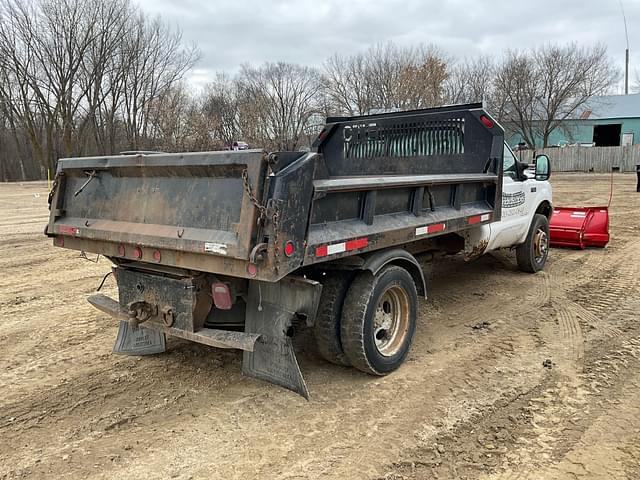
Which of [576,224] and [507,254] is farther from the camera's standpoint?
[576,224]

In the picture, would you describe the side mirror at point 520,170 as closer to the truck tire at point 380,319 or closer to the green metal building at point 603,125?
the truck tire at point 380,319

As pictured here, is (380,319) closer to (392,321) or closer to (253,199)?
(392,321)

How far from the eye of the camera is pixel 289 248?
10.0ft

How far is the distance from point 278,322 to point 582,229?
727cm

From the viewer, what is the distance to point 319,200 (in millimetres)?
3340

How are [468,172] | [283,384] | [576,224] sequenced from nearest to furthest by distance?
[283,384] < [468,172] < [576,224]

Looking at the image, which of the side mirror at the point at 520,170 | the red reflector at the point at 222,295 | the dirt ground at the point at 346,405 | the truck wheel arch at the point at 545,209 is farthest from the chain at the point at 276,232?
the truck wheel arch at the point at 545,209

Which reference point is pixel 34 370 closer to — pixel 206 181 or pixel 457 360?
pixel 206 181

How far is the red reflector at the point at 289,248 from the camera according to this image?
9.95 ft

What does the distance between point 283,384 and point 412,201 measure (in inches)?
70.0

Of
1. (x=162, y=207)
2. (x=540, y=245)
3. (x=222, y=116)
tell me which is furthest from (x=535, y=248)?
(x=222, y=116)

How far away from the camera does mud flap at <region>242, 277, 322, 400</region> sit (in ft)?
11.5

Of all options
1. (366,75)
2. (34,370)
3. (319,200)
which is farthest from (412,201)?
(366,75)

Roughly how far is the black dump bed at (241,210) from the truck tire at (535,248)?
2356 millimetres
